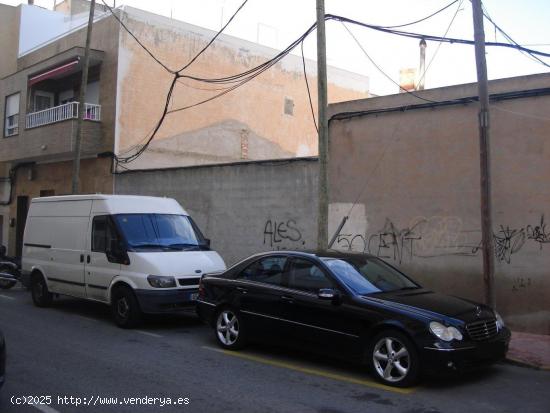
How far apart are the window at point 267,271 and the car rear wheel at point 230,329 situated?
1.79ft

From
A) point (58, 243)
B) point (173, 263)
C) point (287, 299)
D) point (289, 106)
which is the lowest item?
point (287, 299)

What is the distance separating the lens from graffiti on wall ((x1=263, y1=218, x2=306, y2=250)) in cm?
1316

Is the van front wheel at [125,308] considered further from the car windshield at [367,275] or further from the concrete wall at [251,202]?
the concrete wall at [251,202]

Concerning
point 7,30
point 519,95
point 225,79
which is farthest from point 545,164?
point 7,30

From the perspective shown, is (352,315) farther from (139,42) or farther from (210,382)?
(139,42)

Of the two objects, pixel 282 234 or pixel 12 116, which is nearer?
pixel 282 234

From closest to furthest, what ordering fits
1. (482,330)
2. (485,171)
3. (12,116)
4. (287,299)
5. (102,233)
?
(482,330), (287,299), (485,171), (102,233), (12,116)

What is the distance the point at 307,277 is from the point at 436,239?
162 inches

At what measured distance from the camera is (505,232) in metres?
9.74

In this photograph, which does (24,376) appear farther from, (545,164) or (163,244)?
(545,164)

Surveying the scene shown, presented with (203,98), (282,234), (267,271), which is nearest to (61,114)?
(203,98)

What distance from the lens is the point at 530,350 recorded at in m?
8.13

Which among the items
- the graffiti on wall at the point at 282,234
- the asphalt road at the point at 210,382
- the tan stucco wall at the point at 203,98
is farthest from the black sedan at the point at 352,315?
the tan stucco wall at the point at 203,98

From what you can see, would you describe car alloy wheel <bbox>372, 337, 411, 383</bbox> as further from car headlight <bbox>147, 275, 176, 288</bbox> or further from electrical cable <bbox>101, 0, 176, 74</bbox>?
electrical cable <bbox>101, 0, 176, 74</bbox>
